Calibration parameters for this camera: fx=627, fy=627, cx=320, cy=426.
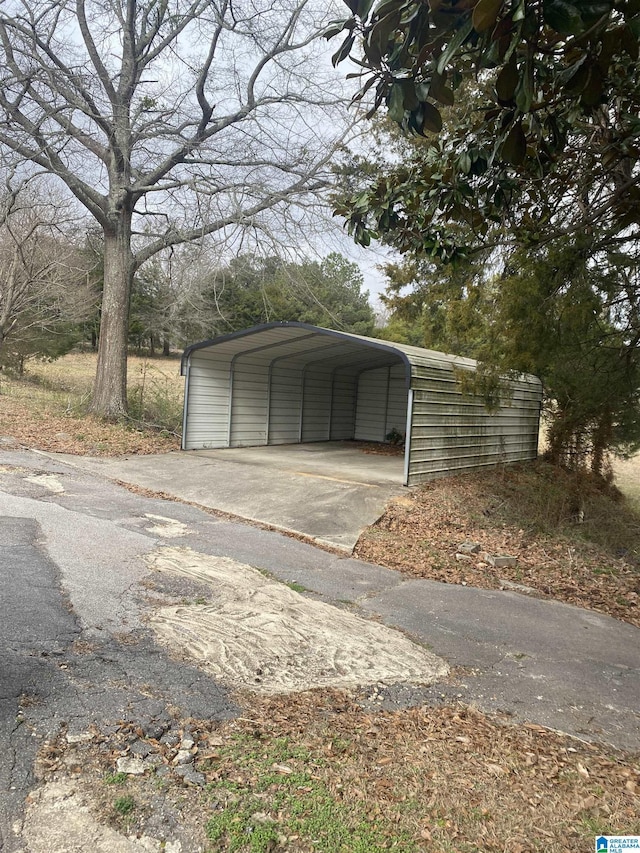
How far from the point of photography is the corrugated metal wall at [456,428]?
450 inches

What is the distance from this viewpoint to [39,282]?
785 inches

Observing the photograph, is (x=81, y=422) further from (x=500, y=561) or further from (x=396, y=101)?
(x=396, y=101)

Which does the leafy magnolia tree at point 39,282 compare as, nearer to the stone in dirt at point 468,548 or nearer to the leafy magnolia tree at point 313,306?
the leafy magnolia tree at point 313,306

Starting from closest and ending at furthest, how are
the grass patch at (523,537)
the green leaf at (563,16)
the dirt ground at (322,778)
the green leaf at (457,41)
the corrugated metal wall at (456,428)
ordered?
the dirt ground at (322,778), the green leaf at (563,16), the green leaf at (457,41), the grass patch at (523,537), the corrugated metal wall at (456,428)

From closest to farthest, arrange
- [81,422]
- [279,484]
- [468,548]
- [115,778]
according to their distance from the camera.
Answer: [115,778] < [468,548] < [279,484] < [81,422]

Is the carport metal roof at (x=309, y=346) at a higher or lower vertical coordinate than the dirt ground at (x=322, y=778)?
higher

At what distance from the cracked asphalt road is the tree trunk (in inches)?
299

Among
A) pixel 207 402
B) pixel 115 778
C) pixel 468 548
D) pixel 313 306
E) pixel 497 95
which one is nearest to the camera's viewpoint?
pixel 115 778

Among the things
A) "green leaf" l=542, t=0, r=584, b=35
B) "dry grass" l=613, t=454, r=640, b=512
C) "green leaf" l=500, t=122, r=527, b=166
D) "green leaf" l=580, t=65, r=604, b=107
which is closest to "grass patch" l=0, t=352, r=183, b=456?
"green leaf" l=500, t=122, r=527, b=166

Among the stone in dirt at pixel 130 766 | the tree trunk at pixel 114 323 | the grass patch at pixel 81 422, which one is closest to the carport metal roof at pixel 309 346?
the grass patch at pixel 81 422

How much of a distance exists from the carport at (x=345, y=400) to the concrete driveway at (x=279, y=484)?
3.26 ft

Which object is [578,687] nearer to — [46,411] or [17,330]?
[46,411]

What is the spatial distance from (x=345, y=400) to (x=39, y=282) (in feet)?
34.3

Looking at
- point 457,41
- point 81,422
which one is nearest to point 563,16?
point 457,41
